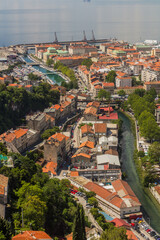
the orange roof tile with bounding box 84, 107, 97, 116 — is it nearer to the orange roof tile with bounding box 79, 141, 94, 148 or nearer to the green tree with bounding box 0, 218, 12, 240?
the orange roof tile with bounding box 79, 141, 94, 148

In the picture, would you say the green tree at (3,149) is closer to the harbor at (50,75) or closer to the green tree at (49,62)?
the harbor at (50,75)

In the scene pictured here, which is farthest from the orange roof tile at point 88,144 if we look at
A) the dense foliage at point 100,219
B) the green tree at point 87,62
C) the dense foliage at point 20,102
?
the green tree at point 87,62

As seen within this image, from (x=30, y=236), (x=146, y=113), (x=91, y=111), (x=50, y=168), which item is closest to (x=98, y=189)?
(x=50, y=168)

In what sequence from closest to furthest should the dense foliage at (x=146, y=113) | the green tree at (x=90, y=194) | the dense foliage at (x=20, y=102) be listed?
the green tree at (x=90, y=194) → the dense foliage at (x=146, y=113) → the dense foliage at (x=20, y=102)

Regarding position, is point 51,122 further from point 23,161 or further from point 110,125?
point 23,161

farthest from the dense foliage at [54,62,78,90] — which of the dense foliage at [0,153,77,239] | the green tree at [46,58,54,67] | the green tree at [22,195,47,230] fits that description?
the green tree at [22,195,47,230]

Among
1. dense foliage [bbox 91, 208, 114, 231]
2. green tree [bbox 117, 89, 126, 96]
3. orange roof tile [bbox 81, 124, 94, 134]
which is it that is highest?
green tree [bbox 117, 89, 126, 96]
